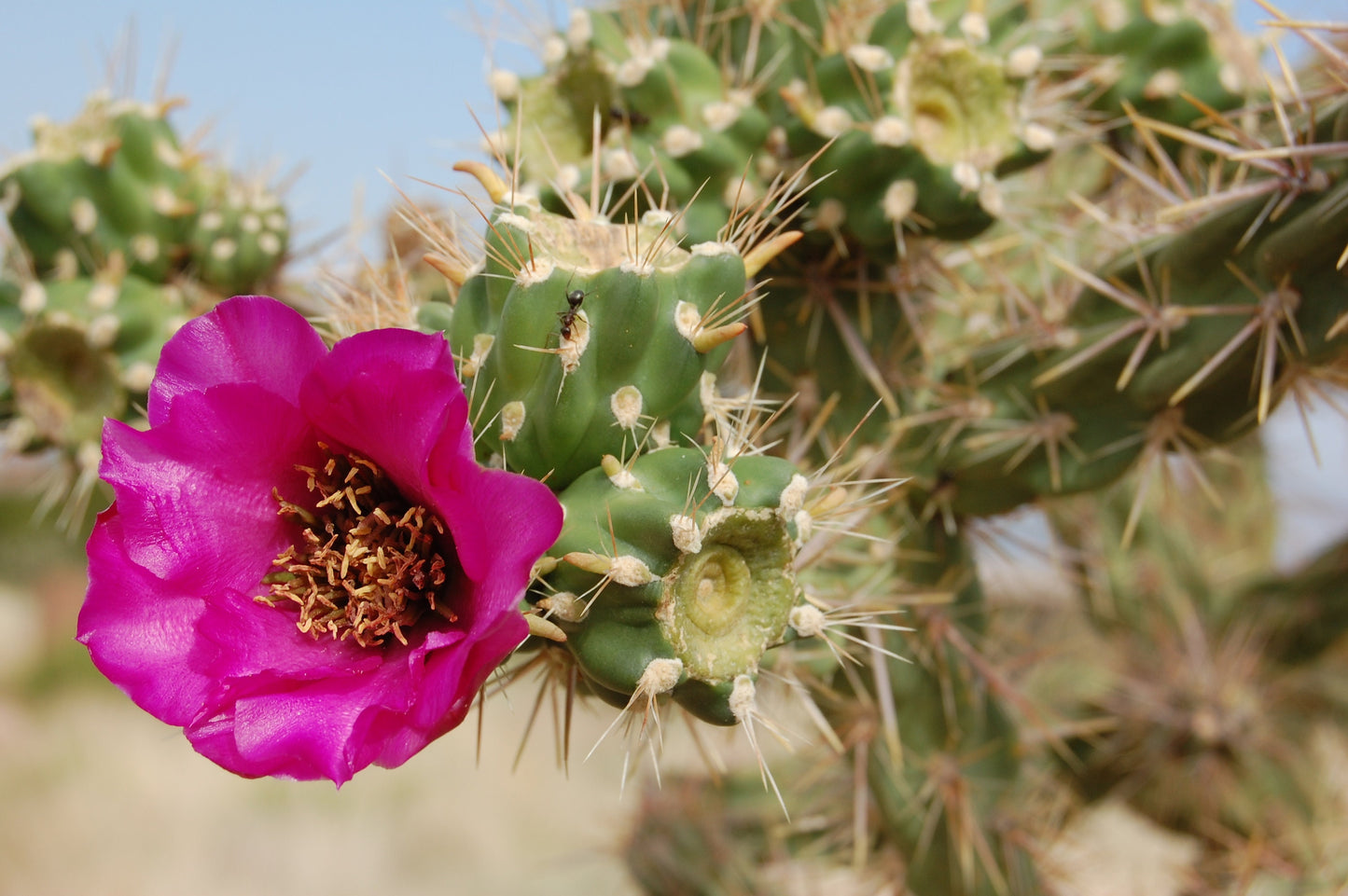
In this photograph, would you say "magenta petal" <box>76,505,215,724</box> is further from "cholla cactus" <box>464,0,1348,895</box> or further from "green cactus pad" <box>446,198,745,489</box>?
"cholla cactus" <box>464,0,1348,895</box>

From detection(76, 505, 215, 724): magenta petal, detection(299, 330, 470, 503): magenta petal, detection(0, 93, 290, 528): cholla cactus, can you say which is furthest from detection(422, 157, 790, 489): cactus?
detection(0, 93, 290, 528): cholla cactus

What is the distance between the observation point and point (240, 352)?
3.13 ft

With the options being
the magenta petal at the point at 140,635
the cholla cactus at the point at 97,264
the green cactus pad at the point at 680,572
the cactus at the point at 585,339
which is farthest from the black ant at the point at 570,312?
the cholla cactus at the point at 97,264

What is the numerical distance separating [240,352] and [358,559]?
0.69 feet

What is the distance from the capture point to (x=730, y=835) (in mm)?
2572

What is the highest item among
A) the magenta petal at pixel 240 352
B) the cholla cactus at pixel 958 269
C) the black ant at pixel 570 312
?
the magenta petal at pixel 240 352

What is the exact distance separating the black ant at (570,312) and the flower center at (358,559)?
0.21m

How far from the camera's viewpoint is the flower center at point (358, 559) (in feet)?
3.18

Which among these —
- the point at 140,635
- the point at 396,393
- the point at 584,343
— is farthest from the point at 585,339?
the point at 140,635

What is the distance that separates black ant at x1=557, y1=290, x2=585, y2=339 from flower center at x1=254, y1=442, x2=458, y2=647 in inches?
8.4

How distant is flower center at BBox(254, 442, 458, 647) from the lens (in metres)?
0.97

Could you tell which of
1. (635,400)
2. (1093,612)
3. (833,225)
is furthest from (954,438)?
(1093,612)

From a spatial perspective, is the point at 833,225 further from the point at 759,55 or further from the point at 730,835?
the point at 730,835

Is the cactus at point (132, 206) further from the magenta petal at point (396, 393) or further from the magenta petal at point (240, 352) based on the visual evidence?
the magenta petal at point (396, 393)
